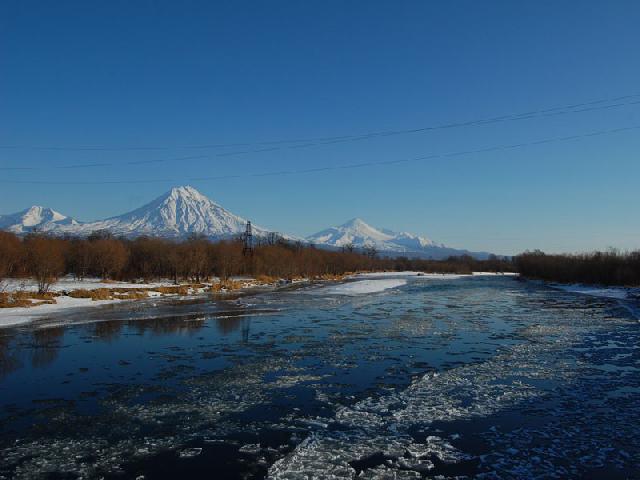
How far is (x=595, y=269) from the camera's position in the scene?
249 feet

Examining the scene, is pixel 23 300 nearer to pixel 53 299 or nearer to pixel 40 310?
pixel 53 299

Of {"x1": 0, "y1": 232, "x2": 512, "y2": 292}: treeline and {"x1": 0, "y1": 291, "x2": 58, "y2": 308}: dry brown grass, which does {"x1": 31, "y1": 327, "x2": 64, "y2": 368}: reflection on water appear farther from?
{"x1": 0, "y1": 232, "x2": 512, "y2": 292}: treeline

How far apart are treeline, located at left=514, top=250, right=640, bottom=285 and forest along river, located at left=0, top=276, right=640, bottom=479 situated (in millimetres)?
54415

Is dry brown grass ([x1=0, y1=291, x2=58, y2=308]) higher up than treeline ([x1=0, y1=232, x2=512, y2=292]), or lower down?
lower down

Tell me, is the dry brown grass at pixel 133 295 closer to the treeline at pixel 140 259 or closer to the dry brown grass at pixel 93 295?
the dry brown grass at pixel 93 295

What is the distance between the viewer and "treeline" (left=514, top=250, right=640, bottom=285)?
2675 inches

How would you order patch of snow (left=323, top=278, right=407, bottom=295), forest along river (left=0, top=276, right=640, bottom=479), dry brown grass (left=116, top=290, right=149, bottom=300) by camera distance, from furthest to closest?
1. patch of snow (left=323, top=278, right=407, bottom=295)
2. dry brown grass (left=116, top=290, right=149, bottom=300)
3. forest along river (left=0, top=276, right=640, bottom=479)

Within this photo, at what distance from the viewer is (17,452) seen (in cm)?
827

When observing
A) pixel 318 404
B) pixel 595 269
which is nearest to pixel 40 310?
pixel 318 404

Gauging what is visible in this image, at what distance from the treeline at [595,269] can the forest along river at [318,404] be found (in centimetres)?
5442

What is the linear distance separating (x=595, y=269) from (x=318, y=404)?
78.0m

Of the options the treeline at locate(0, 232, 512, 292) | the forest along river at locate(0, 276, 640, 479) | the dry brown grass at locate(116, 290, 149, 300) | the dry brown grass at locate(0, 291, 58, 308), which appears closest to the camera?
the forest along river at locate(0, 276, 640, 479)

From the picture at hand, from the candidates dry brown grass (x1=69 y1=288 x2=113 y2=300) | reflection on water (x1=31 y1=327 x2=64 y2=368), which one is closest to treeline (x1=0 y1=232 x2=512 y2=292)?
dry brown grass (x1=69 y1=288 x2=113 y2=300)

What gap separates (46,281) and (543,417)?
44.4 m
